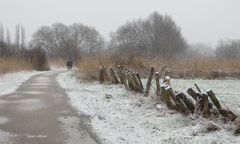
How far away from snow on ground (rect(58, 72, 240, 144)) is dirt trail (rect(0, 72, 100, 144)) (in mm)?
361

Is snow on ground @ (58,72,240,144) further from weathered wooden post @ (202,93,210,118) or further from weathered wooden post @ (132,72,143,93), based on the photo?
weathered wooden post @ (132,72,143,93)

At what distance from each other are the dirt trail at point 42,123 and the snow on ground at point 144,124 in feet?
1.18

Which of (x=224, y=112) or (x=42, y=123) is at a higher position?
(x=224, y=112)

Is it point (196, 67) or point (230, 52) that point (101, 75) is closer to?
point (196, 67)

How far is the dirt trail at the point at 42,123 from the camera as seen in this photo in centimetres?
702

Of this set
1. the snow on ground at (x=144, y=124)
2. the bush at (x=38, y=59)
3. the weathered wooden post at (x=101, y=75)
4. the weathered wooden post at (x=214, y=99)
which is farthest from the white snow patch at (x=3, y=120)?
the bush at (x=38, y=59)

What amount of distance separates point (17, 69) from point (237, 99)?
74.3 ft

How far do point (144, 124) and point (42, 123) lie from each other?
2.45 metres

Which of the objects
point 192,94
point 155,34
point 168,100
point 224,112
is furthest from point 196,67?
point 155,34

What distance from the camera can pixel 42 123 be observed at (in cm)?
838

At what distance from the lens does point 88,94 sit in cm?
1387

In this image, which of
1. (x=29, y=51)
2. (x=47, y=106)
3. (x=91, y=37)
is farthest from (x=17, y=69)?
(x=91, y=37)

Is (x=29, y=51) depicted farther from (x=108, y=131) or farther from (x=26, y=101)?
(x=108, y=131)

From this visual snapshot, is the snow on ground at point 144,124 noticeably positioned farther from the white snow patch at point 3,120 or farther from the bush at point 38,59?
the bush at point 38,59
